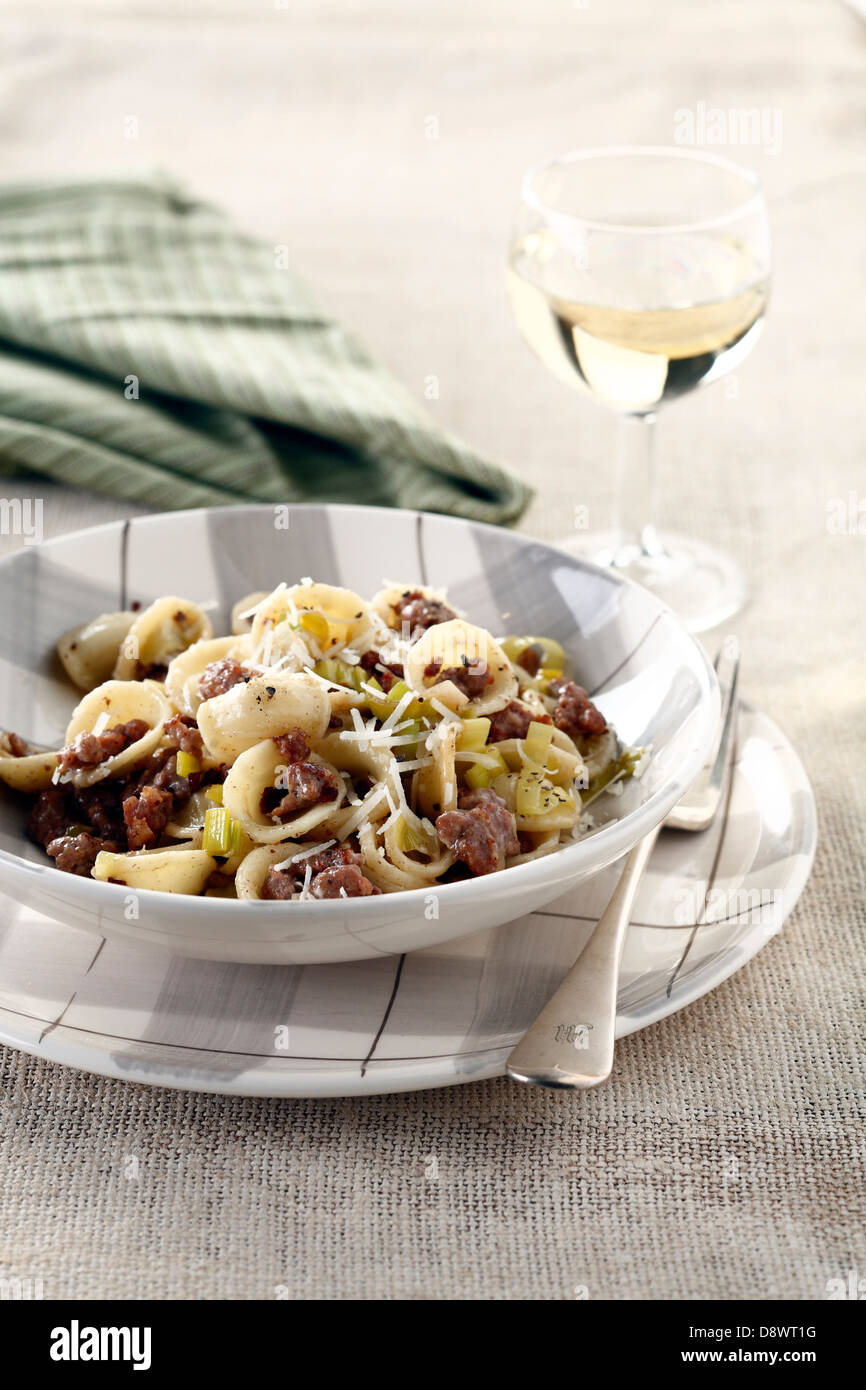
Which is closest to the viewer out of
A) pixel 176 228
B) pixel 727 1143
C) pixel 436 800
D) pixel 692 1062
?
pixel 727 1143

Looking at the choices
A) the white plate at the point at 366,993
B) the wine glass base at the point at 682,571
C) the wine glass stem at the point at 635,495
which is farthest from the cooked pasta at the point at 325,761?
the wine glass stem at the point at 635,495

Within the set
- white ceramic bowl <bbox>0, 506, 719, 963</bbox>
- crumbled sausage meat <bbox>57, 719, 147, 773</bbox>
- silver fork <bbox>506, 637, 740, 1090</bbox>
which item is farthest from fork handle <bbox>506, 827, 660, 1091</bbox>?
crumbled sausage meat <bbox>57, 719, 147, 773</bbox>

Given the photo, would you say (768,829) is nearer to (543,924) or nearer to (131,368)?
(543,924)

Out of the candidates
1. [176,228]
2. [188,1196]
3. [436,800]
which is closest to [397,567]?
[436,800]

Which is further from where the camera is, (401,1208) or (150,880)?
(150,880)

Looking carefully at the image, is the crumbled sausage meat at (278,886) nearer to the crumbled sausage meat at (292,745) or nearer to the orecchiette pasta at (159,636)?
the crumbled sausage meat at (292,745)
